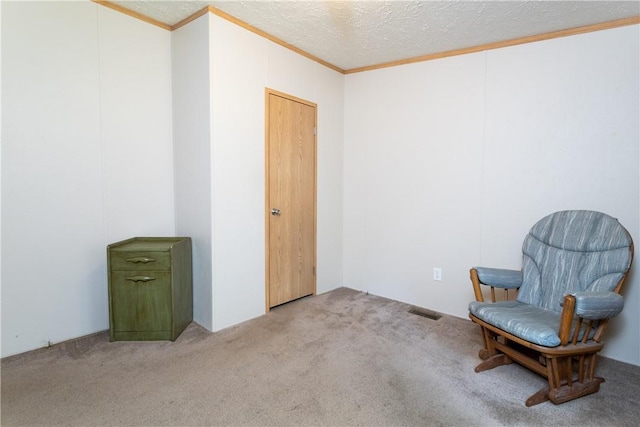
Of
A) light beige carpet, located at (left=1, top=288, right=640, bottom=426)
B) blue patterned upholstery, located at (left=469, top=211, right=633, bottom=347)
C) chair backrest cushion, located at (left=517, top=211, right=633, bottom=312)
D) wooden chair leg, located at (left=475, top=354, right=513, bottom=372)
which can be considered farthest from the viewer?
wooden chair leg, located at (left=475, top=354, right=513, bottom=372)

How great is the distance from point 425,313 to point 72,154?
10.5 feet

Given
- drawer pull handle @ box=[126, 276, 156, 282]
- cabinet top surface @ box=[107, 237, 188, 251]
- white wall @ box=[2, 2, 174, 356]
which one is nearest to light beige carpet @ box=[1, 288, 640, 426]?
white wall @ box=[2, 2, 174, 356]

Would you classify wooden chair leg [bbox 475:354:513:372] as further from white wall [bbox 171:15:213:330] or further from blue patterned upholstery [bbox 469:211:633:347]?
white wall [bbox 171:15:213:330]

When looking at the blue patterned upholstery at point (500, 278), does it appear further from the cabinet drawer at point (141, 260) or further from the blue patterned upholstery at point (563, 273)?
the cabinet drawer at point (141, 260)

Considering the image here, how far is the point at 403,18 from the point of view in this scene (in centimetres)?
255

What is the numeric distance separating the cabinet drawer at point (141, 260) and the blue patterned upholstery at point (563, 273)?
217 cm

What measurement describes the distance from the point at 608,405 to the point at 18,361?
357 cm

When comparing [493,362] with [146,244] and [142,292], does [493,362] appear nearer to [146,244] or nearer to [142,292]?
[142,292]

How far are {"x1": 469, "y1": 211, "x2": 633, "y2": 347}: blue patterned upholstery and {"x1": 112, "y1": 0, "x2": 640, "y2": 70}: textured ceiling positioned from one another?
1.39 m

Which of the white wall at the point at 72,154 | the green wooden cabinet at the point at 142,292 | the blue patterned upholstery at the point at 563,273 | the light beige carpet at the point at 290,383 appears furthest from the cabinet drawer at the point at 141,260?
the blue patterned upholstery at the point at 563,273

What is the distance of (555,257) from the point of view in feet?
7.83

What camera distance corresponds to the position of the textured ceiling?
2342 millimetres

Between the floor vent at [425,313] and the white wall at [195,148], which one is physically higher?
the white wall at [195,148]

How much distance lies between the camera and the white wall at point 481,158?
2449mm
